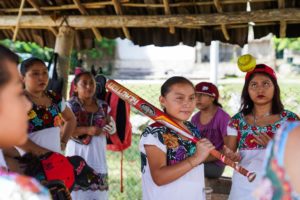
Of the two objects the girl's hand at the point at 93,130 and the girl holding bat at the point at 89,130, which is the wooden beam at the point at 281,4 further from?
the girl's hand at the point at 93,130

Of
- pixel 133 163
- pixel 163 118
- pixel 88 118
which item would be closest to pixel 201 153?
pixel 163 118

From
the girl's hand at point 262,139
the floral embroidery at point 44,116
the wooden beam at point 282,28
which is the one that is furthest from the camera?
the wooden beam at point 282,28

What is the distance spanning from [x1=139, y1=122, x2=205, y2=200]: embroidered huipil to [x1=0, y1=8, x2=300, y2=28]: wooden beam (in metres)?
2.03

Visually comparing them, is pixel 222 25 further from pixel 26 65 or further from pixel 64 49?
pixel 26 65

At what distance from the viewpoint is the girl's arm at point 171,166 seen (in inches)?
99.0

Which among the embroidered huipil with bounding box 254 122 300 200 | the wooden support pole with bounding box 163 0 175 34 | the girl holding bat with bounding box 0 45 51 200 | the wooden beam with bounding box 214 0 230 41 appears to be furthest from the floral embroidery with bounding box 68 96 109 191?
the embroidered huipil with bounding box 254 122 300 200

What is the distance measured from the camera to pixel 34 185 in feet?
3.88

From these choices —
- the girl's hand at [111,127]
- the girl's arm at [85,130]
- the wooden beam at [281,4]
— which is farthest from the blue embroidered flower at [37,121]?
the wooden beam at [281,4]

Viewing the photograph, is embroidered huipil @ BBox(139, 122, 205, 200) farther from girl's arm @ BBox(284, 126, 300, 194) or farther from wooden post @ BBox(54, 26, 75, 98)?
wooden post @ BBox(54, 26, 75, 98)

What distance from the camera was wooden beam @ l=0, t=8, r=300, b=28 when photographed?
13.8ft

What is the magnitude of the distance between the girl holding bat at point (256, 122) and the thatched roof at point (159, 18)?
123 cm

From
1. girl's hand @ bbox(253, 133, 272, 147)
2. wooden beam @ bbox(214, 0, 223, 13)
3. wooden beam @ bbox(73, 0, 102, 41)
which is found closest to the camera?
girl's hand @ bbox(253, 133, 272, 147)

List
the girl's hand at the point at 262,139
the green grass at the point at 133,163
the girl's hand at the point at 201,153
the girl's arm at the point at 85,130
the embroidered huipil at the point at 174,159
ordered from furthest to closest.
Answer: the green grass at the point at 133,163 → the girl's arm at the point at 85,130 → the girl's hand at the point at 262,139 → the embroidered huipil at the point at 174,159 → the girl's hand at the point at 201,153

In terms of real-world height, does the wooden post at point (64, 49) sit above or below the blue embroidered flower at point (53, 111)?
above
